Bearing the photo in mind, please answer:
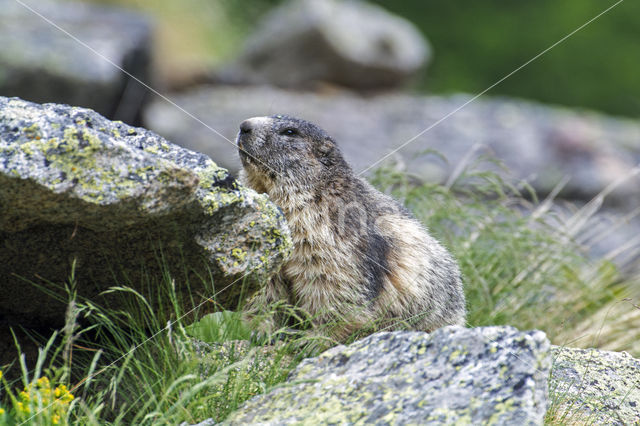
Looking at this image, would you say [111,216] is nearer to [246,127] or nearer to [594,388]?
[246,127]

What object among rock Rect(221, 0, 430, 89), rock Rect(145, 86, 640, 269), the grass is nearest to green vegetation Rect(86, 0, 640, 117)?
rock Rect(221, 0, 430, 89)

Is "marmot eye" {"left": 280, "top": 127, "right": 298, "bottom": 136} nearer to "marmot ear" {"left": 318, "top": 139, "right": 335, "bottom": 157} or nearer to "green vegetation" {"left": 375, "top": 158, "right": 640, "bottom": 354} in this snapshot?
"marmot ear" {"left": 318, "top": 139, "right": 335, "bottom": 157}

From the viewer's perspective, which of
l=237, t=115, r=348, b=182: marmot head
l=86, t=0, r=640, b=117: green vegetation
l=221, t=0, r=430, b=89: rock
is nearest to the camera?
l=237, t=115, r=348, b=182: marmot head

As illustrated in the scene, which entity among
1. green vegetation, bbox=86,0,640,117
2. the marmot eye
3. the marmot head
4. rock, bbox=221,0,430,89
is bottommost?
the marmot head

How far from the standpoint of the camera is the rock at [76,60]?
10.9 meters

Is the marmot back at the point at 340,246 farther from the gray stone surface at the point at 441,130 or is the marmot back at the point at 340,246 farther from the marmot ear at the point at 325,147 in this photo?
the gray stone surface at the point at 441,130

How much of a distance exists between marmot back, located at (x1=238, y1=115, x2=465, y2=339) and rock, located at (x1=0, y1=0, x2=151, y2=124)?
5.74 metres

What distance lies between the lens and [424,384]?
3.10 meters

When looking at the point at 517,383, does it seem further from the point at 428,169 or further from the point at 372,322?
the point at 428,169

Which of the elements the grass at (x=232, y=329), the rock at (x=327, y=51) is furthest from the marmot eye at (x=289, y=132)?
the rock at (x=327, y=51)

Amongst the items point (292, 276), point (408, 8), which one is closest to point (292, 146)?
point (292, 276)

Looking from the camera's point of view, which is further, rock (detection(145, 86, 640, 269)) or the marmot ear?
rock (detection(145, 86, 640, 269))

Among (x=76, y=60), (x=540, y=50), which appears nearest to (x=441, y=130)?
(x=76, y=60)

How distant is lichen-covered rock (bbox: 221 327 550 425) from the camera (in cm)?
291
